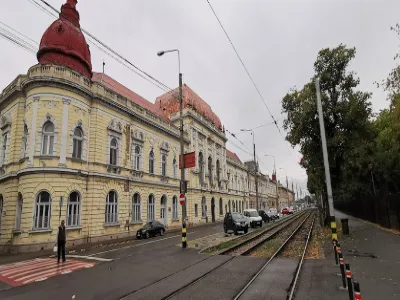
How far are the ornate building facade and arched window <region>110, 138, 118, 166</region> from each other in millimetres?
90

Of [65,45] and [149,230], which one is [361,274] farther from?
[65,45]

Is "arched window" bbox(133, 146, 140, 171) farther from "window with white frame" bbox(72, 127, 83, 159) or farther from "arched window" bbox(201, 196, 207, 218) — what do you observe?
"arched window" bbox(201, 196, 207, 218)

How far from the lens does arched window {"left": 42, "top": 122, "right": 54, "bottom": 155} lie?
19578mm

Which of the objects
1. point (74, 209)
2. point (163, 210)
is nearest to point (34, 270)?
point (74, 209)

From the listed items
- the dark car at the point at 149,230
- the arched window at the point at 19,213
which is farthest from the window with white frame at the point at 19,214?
the dark car at the point at 149,230

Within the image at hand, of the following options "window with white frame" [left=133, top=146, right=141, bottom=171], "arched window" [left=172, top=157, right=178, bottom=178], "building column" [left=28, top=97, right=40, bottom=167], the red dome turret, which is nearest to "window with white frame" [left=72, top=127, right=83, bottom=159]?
"building column" [left=28, top=97, right=40, bottom=167]

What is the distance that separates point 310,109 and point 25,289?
1940 cm

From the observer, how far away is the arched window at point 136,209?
85.2 feet

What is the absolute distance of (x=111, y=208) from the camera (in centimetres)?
2347

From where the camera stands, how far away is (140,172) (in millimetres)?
27109

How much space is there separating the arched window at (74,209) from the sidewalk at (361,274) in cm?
1633

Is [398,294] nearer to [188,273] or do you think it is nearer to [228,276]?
[228,276]

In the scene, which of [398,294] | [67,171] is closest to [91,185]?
[67,171]

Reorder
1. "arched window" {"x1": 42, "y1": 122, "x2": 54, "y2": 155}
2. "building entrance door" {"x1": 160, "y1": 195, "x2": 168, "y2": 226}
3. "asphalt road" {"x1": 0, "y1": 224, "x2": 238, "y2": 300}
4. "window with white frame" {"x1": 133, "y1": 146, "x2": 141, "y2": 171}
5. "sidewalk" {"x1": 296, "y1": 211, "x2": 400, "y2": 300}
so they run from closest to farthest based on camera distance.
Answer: "sidewalk" {"x1": 296, "y1": 211, "x2": 400, "y2": 300}, "asphalt road" {"x1": 0, "y1": 224, "x2": 238, "y2": 300}, "arched window" {"x1": 42, "y1": 122, "x2": 54, "y2": 155}, "window with white frame" {"x1": 133, "y1": 146, "x2": 141, "y2": 171}, "building entrance door" {"x1": 160, "y1": 195, "x2": 168, "y2": 226}
